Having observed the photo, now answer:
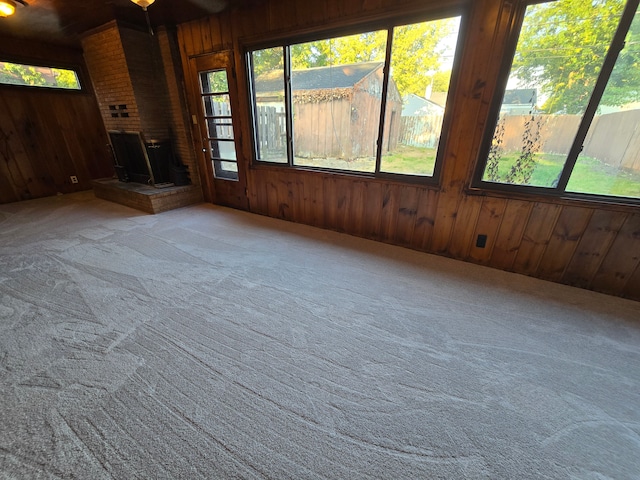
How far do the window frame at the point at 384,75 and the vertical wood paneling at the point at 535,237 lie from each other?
85 centimetres

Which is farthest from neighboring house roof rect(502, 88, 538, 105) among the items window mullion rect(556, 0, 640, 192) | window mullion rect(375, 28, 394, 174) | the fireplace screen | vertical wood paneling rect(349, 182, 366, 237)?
the fireplace screen

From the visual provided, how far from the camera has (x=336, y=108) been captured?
2922 millimetres

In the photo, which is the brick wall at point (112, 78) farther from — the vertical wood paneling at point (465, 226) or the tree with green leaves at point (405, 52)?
the vertical wood paneling at point (465, 226)

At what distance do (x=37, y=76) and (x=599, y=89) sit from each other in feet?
24.2

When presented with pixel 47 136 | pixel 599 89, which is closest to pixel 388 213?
pixel 599 89

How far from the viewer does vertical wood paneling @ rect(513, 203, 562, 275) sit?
7.13ft

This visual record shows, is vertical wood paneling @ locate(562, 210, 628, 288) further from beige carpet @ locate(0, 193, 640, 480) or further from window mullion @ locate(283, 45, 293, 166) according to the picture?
window mullion @ locate(283, 45, 293, 166)

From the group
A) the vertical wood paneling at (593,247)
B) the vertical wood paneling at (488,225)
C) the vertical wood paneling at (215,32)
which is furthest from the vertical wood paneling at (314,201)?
the vertical wood paneling at (593,247)

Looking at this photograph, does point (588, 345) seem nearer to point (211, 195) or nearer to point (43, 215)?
point (211, 195)

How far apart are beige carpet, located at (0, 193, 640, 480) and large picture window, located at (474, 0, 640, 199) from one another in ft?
3.07

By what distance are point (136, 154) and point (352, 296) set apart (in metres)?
4.32

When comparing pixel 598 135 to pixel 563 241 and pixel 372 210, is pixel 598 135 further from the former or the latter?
pixel 372 210

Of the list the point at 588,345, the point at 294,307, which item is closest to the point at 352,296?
the point at 294,307

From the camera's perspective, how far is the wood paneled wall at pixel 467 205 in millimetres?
2029
